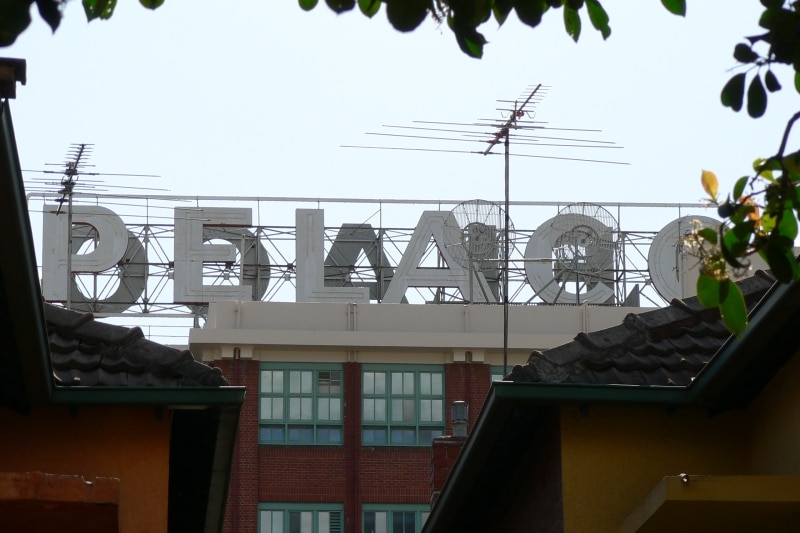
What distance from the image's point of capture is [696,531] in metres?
11.4

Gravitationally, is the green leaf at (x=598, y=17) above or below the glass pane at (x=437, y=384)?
below

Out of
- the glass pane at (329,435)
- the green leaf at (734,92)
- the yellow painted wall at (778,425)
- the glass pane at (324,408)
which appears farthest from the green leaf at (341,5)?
the glass pane at (324,408)

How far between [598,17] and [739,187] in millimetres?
753

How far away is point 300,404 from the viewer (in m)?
49.2

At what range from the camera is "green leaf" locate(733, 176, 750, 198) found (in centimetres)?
539

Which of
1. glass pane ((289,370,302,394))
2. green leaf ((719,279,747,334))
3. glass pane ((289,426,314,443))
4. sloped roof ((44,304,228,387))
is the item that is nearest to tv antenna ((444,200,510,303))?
glass pane ((289,370,302,394))

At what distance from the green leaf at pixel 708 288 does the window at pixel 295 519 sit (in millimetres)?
42207

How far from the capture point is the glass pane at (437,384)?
49.4 m

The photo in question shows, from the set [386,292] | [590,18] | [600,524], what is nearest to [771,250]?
[590,18]

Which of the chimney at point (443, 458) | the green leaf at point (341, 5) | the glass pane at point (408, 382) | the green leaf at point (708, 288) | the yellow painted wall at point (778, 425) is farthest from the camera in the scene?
the glass pane at point (408, 382)

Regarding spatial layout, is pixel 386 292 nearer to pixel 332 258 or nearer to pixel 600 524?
pixel 332 258

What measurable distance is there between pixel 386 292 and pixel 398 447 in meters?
5.86

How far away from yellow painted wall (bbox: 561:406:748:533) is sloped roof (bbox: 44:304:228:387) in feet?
9.20

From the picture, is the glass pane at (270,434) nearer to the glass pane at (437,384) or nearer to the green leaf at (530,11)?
the glass pane at (437,384)
